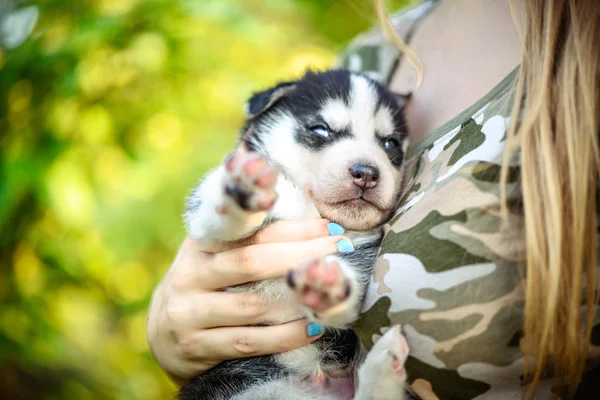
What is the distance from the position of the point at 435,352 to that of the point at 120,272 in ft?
8.49

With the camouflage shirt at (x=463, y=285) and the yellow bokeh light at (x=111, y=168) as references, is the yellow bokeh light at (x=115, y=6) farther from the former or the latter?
the camouflage shirt at (x=463, y=285)

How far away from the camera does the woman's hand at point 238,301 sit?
5.61 ft

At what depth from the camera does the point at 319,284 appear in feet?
4.35

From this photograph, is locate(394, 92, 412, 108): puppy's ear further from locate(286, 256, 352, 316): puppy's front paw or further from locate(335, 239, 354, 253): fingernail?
locate(286, 256, 352, 316): puppy's front paw

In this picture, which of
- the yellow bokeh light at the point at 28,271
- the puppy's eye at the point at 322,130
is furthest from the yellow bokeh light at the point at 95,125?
the puppy's eye at the point at 322,130

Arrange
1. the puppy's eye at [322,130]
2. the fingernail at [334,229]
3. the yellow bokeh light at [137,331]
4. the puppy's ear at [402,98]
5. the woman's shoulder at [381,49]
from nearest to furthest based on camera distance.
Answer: the fingernail at [334,229] < the puppy's eye at [322,130] < the puppy's ear at [402,98] < the woman's shoulder at [381,49] < the yellow bokeh light at [137,331]

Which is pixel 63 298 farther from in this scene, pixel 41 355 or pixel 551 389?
pixel 551 389

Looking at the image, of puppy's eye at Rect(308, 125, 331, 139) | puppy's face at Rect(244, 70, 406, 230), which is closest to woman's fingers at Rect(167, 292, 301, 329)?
puppy's face at Rect(244, 70, 406, 230)

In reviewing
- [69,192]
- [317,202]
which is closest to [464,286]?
[317,202]

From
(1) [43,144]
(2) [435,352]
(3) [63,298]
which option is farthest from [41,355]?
(2) [435,352]

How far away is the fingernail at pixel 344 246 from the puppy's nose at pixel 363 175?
248 mm

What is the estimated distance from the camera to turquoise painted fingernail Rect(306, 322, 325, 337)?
5.62ft

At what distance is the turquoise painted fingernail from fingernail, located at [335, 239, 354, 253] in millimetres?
264

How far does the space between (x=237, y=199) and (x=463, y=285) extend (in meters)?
0.66
